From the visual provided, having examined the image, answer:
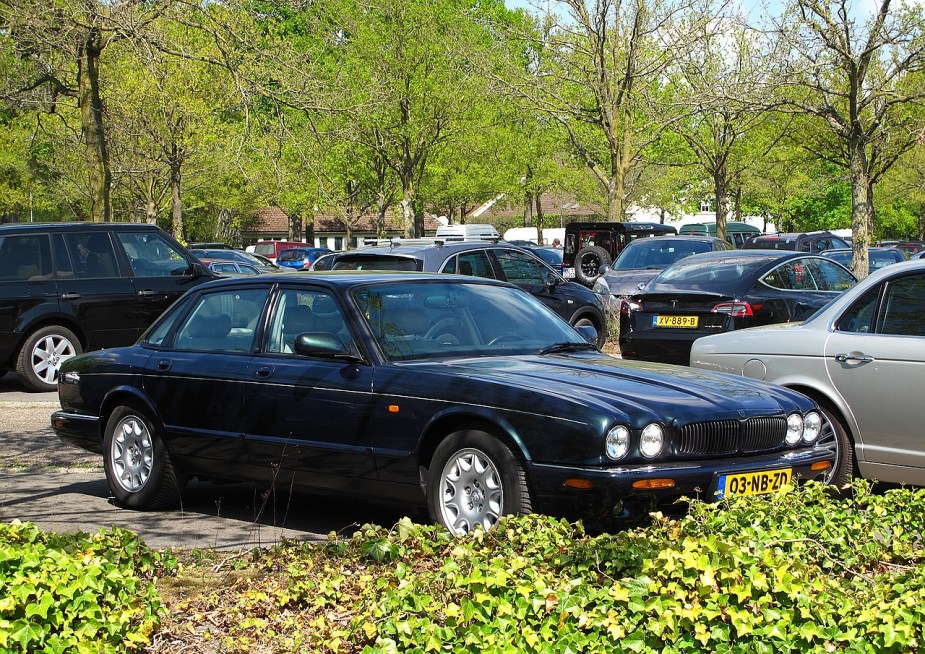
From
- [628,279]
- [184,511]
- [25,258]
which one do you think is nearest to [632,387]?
[184,511]

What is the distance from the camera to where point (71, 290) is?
14.9 m

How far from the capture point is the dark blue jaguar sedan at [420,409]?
19.4 feet

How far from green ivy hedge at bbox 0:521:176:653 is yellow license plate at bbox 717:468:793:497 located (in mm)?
2874

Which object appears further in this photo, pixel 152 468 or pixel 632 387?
pixel 152 468

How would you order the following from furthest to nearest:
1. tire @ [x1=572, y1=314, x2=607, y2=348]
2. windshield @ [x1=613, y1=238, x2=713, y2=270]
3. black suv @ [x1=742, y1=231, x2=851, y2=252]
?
black suv @ [x1=742, y1=231, x2=851, y2=252], windshield @ [x1=613, y1=238, x2=713, y2=270], tire @ [x1=572, y1=314, x2=607, y2=348]

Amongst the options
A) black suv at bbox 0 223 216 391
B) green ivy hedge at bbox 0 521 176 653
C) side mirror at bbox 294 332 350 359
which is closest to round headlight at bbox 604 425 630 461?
side mirror at bbox 294 332 350 359

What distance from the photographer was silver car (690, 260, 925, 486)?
7770 mm

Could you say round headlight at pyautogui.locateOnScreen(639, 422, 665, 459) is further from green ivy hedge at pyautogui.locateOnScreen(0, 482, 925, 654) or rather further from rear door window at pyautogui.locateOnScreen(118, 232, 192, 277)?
rear door window at pyautogui.locateOnScreen(118, 232, 192, 277)

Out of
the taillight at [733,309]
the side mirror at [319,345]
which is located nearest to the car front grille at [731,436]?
the side mirror at [319,345]

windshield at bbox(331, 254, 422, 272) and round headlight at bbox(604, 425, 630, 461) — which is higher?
windshield at bbox(331, 254, 422, 272)

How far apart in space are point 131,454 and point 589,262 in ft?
71.9

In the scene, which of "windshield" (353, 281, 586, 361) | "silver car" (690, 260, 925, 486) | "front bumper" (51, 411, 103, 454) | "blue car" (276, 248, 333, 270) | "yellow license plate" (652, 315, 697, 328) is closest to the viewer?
"windshield" (353, 281, 586, 361)

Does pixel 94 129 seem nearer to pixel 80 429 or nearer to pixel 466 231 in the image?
pixel 80 429

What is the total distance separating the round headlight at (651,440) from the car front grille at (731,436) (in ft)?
0.39
